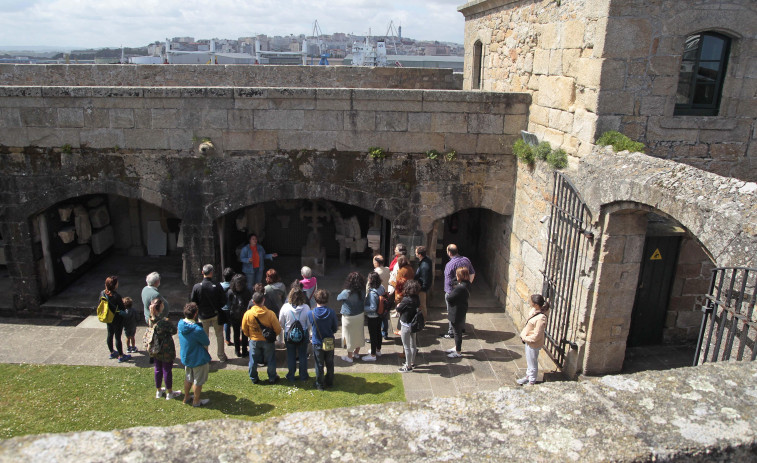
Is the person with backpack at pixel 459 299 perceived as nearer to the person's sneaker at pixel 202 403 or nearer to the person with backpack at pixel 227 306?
the person with backpack at pixel 227 306

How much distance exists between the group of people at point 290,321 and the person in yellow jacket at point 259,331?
0.01 m

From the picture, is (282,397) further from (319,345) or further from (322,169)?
(322,169)

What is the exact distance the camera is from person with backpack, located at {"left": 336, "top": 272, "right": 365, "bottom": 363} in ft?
22.2

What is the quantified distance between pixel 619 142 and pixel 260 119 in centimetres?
516

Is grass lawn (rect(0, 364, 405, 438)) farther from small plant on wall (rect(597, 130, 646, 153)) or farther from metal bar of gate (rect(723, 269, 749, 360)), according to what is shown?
small plant on wall (rect(597, 130, 646, 153))

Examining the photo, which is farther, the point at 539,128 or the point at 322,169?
the point at 322,169

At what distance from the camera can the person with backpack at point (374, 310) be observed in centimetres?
705

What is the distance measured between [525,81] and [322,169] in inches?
137

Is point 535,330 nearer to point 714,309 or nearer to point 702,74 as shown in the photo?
point 714,309

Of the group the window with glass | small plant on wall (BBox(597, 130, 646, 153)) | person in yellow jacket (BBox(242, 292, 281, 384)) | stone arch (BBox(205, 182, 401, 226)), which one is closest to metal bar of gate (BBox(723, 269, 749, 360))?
small plant on wall (BBox(597, 130, 646, 153))

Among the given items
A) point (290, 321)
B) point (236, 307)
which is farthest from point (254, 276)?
point (290, 321)

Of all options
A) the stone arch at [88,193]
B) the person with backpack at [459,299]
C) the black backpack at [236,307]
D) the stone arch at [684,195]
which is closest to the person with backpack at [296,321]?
the black backpack at [236,307]

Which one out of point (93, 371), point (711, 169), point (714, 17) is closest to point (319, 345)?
point (93, 371)

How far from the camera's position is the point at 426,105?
27.1 ft
